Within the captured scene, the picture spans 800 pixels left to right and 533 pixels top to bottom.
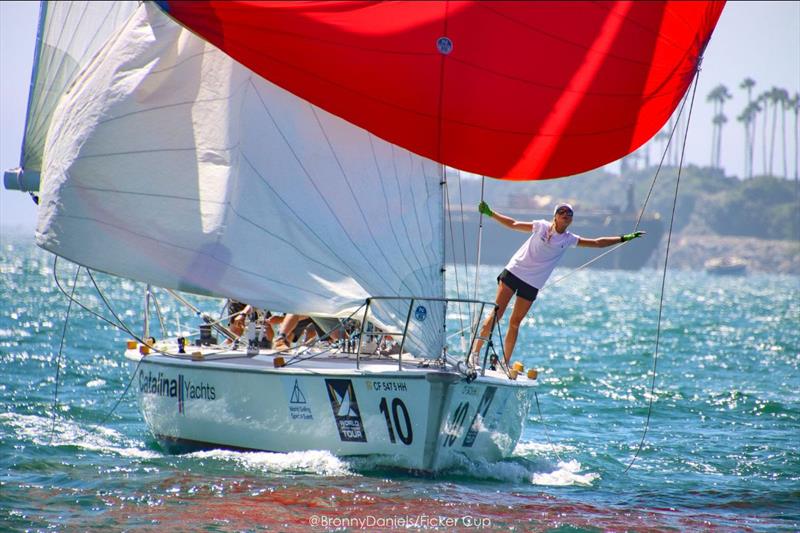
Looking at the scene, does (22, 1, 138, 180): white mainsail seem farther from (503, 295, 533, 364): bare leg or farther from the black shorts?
(503, 295, 533, 364): bare leg

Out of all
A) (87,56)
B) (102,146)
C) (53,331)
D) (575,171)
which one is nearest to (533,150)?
(575,171)

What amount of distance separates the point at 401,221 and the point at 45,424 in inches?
166

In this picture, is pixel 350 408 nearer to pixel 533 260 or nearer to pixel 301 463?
pixel 301 463

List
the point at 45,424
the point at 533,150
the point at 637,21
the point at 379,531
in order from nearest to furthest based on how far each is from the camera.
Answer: the point at 379,531, the point at 637,21, the point at 533,150, the point at 45,424

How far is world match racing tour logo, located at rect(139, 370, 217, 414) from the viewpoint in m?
8.91

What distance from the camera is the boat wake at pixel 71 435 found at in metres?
9.65

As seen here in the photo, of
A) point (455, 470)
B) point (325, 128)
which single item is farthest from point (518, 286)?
point (325, 128)

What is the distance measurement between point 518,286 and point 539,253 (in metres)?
0.33

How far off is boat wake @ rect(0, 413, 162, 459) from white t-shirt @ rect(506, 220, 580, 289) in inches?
132

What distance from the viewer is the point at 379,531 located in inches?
280

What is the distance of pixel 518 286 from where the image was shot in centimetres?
946

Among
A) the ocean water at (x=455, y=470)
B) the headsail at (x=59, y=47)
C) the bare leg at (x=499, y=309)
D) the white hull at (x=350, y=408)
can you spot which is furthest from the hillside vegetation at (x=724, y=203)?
the white hull at (x=350, y=408)

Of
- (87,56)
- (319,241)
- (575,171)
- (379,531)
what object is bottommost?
(379,531)

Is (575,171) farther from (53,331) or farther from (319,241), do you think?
(53,331)
